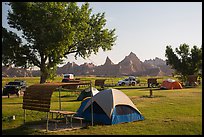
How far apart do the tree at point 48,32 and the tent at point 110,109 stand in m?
16.8

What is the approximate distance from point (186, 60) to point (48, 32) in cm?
3352

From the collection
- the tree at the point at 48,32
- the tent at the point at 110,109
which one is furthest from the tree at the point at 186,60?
the tent at the point at 110,109

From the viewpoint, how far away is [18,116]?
57.5 feet

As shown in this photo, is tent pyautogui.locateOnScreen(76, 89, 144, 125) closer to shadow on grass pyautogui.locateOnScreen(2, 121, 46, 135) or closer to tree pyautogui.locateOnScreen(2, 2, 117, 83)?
shadow on grass pyautogui.locateOnScreen(2, 121, 46, 135)

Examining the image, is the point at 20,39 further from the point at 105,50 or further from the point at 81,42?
the point at 105,50

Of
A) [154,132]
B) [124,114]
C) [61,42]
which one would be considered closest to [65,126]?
[124,114]

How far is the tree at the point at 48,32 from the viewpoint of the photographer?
3145cm

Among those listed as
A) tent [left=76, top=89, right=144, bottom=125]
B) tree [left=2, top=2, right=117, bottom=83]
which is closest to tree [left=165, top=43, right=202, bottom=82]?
tree [left=2, top=2, right=117, bottom=83]

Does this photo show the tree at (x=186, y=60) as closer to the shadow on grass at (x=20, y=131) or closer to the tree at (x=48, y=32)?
the tree at (x=48, y=32)

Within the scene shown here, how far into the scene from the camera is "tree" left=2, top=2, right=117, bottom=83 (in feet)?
103

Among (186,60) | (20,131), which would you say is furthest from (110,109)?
(186,60)

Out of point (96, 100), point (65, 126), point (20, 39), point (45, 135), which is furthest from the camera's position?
point (20, 39)

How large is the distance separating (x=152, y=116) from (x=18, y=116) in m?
8.65

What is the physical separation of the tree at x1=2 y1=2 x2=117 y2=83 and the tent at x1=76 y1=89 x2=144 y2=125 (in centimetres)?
1679
